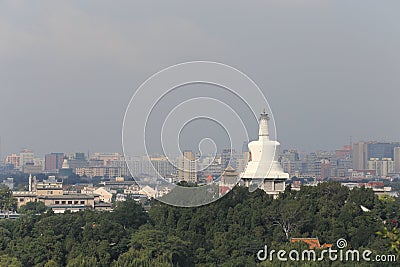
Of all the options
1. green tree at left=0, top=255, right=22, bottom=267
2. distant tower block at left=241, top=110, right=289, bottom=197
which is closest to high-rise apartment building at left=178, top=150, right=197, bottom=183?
distant tower block at left=241, top=110, right=289, bottom=197

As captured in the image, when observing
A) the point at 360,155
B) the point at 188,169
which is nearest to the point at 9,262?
the point at 188,169

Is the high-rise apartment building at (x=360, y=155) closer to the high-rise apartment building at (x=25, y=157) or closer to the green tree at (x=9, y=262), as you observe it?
the high-rise apartment building at (x=25, y=157)

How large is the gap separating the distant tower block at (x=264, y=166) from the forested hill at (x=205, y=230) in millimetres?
1869

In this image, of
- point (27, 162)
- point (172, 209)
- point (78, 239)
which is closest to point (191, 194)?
point (172, 209)

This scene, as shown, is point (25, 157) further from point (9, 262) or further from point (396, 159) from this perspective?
point (9, 262)

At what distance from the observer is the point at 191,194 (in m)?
20.4

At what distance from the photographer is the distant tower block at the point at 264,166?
2419 cm

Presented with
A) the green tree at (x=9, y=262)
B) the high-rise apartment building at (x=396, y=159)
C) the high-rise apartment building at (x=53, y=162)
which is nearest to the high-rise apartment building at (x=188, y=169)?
the green tree at (x=9, y=262)

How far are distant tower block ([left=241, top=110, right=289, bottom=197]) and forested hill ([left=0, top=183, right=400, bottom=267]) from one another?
1.87 m

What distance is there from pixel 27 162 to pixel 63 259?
85.3 metres

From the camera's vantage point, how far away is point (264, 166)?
83.3 feet

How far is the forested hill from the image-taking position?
1631 cm

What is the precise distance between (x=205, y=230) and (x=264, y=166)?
6.22m

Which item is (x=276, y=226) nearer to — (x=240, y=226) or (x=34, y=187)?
(x=240, y=226)
